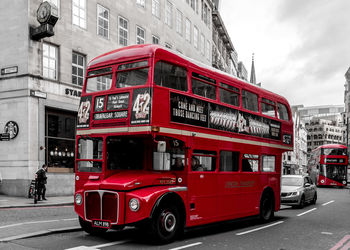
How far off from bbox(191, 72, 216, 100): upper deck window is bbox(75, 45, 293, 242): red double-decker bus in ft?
0.08

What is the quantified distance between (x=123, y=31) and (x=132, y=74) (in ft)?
64.2

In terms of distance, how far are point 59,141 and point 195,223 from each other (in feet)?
47.8

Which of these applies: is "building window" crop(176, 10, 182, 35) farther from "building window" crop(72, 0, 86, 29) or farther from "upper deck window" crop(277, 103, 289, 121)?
"upper deck window" crop(277, 103, 289, 121)

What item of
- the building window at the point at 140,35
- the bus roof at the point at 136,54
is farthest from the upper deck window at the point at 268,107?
the building window at the point at 140,35

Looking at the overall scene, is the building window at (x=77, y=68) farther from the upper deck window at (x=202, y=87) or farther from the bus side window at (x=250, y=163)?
the upper deck window at (x=202, y=87)

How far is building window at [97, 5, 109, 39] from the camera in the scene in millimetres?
25500

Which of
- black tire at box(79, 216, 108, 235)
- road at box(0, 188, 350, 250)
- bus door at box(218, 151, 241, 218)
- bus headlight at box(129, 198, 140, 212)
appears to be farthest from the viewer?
bus door at box(218, 151, 241, 218)

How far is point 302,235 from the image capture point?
10.2 m

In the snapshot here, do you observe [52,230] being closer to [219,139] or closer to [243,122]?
[219,139]

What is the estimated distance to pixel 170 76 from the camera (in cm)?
909

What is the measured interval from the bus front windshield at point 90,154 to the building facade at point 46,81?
38.9 ft

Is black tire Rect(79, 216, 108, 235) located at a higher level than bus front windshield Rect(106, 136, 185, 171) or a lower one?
lower

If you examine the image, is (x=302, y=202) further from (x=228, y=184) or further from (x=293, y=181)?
(x=228, y=184)

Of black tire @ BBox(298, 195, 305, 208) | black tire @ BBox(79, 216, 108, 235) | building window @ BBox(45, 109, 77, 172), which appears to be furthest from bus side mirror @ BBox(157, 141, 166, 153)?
building window @ BBox(45, 109, 77, 172)
